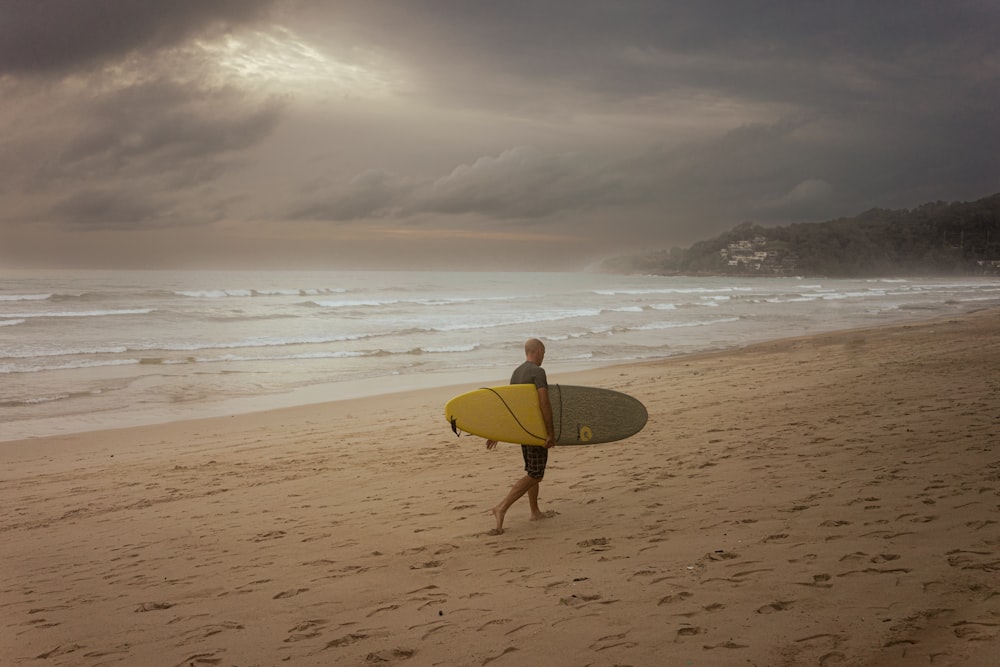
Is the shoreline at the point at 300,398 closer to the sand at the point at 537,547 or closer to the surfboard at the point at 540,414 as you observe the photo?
the sand at the point at 537,547

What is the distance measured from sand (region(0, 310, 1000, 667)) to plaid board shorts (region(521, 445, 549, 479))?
440 millimetres

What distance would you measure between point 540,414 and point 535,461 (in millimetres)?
378

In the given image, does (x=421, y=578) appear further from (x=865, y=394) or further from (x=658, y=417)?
(x=865, y=394)

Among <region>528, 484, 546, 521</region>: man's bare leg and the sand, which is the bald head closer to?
<region>528, 484, 546, 521</region>: man's bare leg

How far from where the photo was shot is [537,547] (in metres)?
4.96

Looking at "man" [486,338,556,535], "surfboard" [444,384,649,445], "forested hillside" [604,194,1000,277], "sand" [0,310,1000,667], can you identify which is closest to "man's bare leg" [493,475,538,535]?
"man" [486,338,556,535]

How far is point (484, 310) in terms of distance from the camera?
132 ft

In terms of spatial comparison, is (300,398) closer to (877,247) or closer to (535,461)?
(535,461)

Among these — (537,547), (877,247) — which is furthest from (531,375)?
(877,247)

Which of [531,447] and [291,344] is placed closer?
[531,447]

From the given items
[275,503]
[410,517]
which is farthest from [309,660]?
[275,503]

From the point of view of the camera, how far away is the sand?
3.50m

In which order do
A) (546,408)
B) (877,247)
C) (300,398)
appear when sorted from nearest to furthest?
(546,408), (300,398), (877,247)

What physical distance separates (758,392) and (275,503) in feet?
25.6
